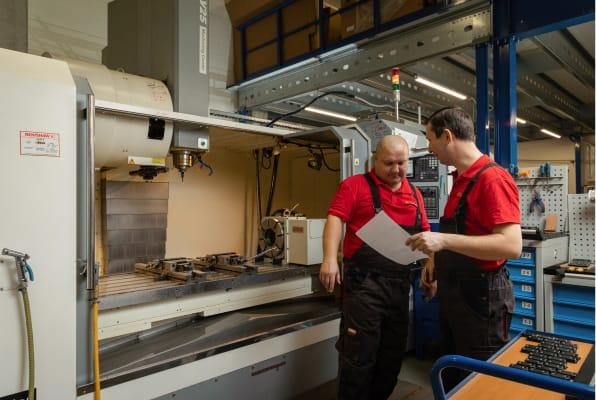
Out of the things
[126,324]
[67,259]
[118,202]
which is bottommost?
[126,324]

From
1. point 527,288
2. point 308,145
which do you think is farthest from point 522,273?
point 308,145

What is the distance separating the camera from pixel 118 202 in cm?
270

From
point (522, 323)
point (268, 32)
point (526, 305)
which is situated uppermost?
point (268, 32)

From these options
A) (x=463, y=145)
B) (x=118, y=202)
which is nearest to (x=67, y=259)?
(x=118, y=202)

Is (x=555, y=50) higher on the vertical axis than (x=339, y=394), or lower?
higher

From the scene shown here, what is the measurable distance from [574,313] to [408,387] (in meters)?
1.07

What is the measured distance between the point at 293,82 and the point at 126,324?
229 centimetres

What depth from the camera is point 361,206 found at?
1.98 metres

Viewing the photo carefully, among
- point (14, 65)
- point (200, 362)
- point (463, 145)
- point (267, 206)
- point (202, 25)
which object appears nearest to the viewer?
point (14, 65)

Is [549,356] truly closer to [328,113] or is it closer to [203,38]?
[203,38]

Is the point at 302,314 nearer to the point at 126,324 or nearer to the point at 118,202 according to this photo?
the point at 126,324

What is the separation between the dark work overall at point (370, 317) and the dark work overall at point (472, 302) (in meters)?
0.39

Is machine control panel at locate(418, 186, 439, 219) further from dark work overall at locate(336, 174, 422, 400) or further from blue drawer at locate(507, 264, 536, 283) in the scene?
dark work overall at locate(336, 174, 422, 400)

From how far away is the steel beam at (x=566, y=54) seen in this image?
3242 millimetres
